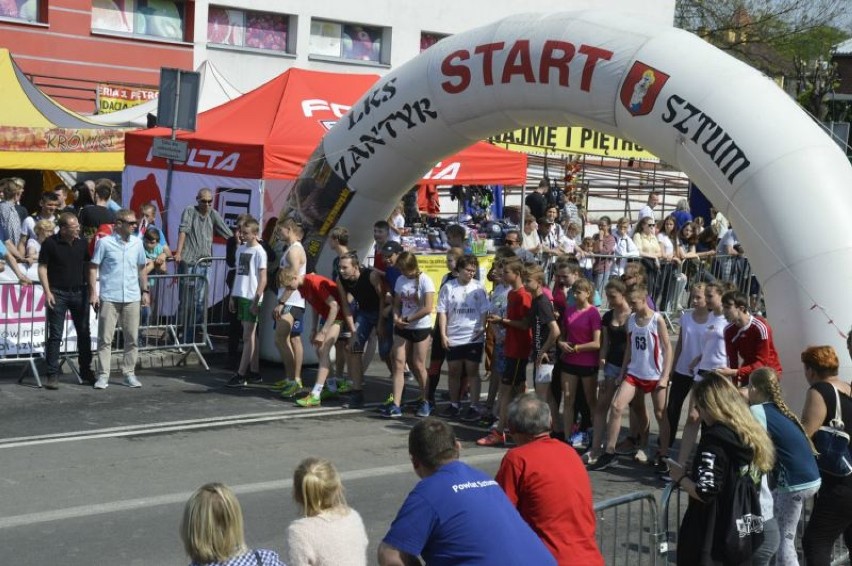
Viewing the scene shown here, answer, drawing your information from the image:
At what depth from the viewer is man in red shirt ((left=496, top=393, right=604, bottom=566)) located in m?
5.51

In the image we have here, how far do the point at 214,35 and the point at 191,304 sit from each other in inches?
606

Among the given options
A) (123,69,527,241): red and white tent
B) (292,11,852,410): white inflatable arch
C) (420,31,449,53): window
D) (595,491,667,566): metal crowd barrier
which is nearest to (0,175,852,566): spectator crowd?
(595,491,667,566): metal crowd barrier

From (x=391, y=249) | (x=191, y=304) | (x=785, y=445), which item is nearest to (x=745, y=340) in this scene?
(x=785, y=445)

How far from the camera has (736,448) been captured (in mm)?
6277

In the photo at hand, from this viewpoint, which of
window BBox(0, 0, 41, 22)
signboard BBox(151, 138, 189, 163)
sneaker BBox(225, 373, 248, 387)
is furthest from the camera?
window BBox(0, 0, 41, 22)

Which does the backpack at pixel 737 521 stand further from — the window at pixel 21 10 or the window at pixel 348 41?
the window at pixel 348 41

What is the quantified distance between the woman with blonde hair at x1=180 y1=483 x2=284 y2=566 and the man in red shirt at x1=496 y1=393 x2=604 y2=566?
55.1 inches

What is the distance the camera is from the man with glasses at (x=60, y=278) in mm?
12906

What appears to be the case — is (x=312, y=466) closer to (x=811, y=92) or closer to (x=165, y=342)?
(x=165, y=342)

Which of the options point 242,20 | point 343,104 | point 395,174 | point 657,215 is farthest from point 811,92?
point 395,174

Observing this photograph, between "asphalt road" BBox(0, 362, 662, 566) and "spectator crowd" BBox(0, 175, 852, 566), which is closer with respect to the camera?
"spectator crowd" BBox(0, 175, 852, 566)

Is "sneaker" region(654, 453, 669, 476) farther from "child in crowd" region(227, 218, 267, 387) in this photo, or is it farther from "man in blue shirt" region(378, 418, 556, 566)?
"man in blue shirt" region(378, 418, 556, 566)

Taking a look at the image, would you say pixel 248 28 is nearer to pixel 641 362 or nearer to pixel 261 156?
pixel 261 156

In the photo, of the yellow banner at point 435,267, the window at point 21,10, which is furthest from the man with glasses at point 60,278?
the window at point 21,10
